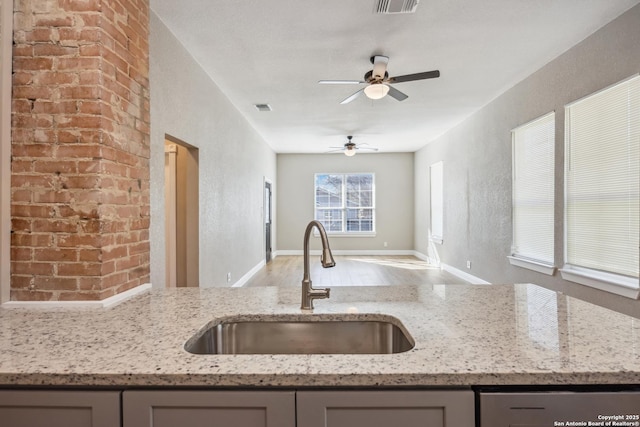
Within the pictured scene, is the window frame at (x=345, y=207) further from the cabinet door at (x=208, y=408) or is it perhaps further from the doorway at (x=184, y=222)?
the cabinet door at (x=208, y=408)

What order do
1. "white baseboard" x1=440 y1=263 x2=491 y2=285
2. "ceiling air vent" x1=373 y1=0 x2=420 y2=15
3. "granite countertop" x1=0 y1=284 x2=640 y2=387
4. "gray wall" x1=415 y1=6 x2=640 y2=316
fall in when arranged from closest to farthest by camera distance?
"granite countertop" x1=0 y1=284 x2=640 y2=387 < "ceiling air vent" x1=373 y1=0 x2=420 y2=15 < "gray wall" x1=415 y1=6 x2=640 y2=316 < "white baseboard" x1=440 y1=263 x2=491 y2=285

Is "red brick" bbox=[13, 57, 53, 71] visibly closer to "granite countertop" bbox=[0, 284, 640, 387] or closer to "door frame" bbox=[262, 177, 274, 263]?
"granite countertop" bbox=[0, 284, 640, 387]

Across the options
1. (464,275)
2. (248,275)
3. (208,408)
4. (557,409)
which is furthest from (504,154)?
(208,408)

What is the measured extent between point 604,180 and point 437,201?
500cm

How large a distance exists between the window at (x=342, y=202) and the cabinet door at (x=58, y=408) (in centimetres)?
908

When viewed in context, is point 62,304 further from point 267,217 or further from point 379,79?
point 267,217

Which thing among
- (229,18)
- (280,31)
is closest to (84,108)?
(229,18)

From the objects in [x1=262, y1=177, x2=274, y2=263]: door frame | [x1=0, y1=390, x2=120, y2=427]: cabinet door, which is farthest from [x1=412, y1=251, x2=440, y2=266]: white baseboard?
[x1=0, y1=390, x2=120, y2=427]: cabinet door

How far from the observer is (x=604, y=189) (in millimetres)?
3184

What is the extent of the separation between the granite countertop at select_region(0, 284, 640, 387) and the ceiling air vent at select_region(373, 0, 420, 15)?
82.3 inches

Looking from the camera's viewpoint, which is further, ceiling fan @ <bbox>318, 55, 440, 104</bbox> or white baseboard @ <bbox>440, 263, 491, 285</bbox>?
white baseboard @ <bbox>440, 263, 491, 285</bbox>

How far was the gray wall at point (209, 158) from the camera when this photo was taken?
2.89 metres

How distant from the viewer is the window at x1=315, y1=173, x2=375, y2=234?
9.98 meters

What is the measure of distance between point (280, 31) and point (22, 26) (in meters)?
1.98
